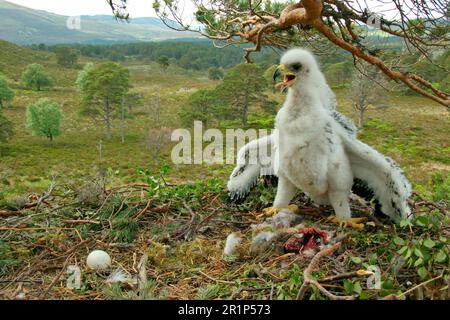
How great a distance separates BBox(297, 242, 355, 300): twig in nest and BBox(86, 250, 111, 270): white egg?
137 centimetres

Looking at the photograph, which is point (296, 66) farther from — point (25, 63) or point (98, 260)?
point (25, 63)

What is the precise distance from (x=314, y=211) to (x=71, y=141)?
44.5 metres

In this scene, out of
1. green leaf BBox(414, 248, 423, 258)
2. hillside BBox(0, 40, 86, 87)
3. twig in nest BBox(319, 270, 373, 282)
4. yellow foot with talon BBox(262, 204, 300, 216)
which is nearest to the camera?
green leaf BBox(414, 248, 423, 258)

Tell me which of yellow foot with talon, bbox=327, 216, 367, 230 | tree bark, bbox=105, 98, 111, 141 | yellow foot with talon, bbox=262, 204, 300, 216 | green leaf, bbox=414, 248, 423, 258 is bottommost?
tree bark, bbox=105, 98, 111, 141

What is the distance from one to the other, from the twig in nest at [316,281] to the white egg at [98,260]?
4.50ft

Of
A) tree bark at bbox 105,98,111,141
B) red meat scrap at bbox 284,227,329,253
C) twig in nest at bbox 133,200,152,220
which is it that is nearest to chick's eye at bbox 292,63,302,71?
red meat scrap at bbox 284,227,329,253

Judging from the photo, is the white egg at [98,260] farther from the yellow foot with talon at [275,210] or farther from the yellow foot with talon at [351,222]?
the yellow foot with talon at [351,222]

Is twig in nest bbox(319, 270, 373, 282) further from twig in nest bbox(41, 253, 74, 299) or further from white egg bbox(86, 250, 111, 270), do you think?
twig in nest bbox(41, 253, 74, 299)

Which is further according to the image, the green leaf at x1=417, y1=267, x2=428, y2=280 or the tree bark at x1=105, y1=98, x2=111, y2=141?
the tree bark at x1=105, y1=98, x2=111, y2=141

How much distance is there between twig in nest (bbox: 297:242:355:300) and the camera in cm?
227

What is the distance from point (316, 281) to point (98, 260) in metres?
1.49

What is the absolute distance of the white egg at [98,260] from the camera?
2979 mm

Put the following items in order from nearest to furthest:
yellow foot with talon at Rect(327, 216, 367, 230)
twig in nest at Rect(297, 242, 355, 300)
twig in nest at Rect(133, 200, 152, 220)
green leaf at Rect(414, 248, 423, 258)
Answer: twig in nest at Rect(297, 242, 355, 300) < green leaf at Rect(414, 248, 423, 258) < yellow foot with talon at Rect(327, 216, 367, 230) < twig in nest at Rect(133, 200, 152, 220)

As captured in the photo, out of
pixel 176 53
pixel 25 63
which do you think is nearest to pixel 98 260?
pixel 25 63
